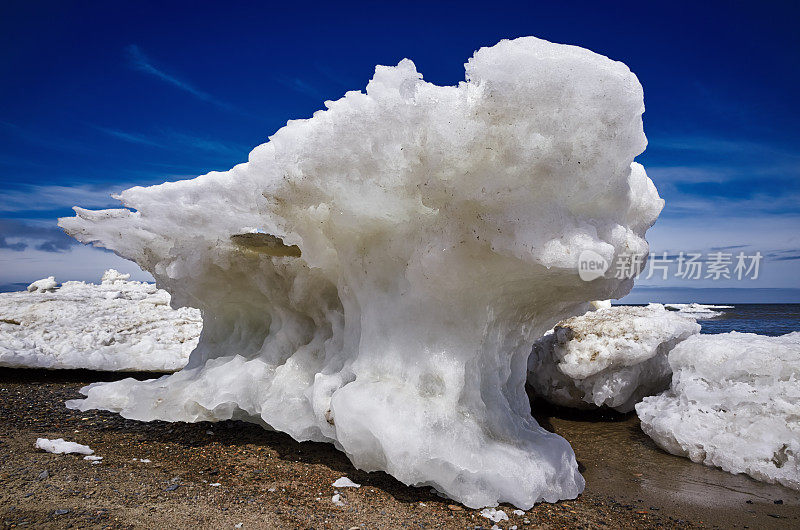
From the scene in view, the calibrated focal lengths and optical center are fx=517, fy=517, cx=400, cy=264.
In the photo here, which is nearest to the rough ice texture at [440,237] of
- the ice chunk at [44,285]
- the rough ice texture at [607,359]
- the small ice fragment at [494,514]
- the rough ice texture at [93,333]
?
the small ice fragment at [494,514]

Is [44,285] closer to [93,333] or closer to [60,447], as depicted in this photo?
[93,333]

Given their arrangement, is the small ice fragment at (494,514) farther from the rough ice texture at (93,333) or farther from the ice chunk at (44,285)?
the ice chunk at (44,285)

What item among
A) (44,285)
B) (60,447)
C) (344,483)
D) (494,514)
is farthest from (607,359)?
(44,285)

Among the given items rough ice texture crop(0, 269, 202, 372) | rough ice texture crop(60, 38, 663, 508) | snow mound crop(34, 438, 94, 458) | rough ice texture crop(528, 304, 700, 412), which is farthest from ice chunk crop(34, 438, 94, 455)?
rough ice texture crop(528, 304, 700, 412)

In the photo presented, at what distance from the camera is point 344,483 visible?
308cm

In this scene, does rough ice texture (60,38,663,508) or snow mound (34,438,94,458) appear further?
snow mound (34,438,94,458)

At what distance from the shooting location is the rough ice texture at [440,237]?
264cm

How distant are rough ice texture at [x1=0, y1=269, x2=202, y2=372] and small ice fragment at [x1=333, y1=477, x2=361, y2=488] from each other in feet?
15.0

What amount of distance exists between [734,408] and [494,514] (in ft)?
7.52

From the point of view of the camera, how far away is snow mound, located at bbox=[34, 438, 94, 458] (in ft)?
11.3

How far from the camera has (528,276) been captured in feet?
10.2

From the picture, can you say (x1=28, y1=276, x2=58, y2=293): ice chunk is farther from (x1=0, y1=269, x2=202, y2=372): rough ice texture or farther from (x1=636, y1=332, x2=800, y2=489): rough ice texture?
(x1=636, y1=332, x2=800, y2=489): rough ice texture

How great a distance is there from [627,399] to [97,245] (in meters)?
5.04

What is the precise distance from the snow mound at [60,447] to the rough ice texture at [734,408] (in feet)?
13.8
